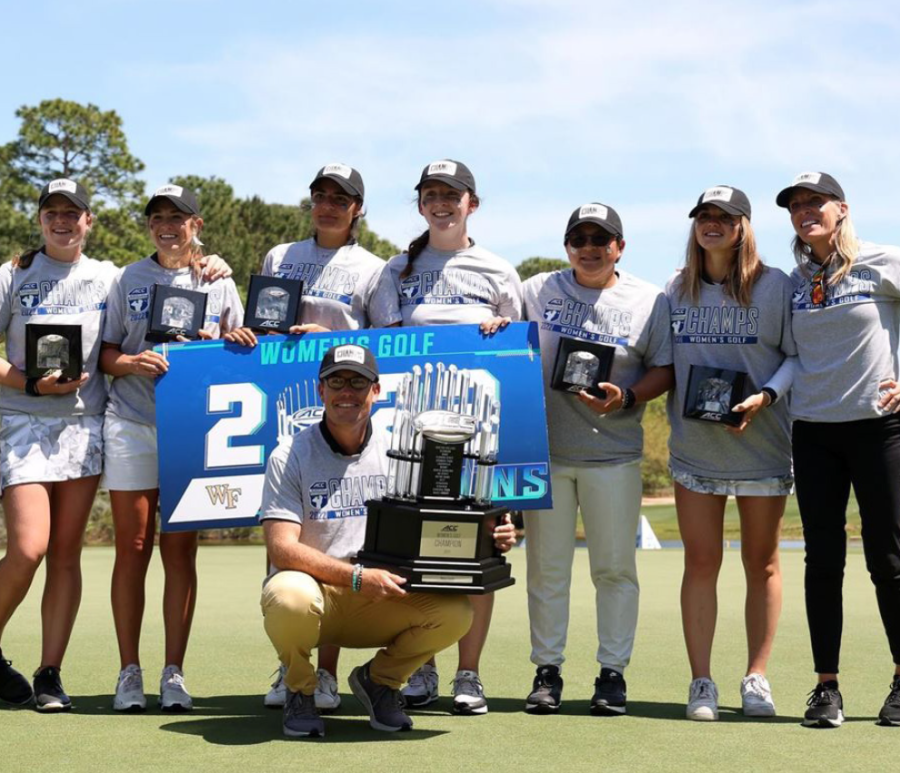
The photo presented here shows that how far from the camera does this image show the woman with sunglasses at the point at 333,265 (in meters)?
6.28

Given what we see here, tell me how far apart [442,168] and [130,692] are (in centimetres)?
271

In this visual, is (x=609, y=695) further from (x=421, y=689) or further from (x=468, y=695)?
(x=421, y=689)

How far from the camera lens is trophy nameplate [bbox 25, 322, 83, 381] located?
5957 millimetres

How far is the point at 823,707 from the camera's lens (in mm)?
5547

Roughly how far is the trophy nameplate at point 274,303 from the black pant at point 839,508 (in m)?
2.32

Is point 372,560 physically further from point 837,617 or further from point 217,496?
point 837,617

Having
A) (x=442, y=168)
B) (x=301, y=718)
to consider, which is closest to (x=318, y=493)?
(x=301, y=718)

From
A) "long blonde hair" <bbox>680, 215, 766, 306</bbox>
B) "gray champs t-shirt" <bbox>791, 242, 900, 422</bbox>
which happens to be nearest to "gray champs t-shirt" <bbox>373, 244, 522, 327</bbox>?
"long blonde hair" <bbox>680, 215, 766, 306</bbox>

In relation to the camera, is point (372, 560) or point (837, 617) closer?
point (372, 560)

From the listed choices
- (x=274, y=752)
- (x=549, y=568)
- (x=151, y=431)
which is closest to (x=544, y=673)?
(x=549, y=568)

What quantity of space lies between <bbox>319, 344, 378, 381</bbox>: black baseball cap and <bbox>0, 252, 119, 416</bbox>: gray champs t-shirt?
138 cm

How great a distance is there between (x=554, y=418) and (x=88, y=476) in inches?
84.0

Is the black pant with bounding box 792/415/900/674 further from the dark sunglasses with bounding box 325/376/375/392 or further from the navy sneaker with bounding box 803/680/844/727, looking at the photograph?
the dark sunglasses with bounding box 325/376/375/392

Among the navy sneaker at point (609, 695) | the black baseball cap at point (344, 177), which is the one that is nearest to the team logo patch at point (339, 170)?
the black baseball cap at point (344, 177)
